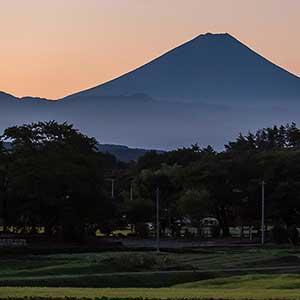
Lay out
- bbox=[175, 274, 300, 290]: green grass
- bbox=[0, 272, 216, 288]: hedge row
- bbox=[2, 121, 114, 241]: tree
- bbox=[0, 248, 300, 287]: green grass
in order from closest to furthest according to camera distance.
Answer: bbox=[175, 274, 300, 290]: green grass < bbox=[0, 272, 216, 288]: hedge row < bbox=[0, 248, 300, 287]: green grass < bbox=[2, 121, 114, 241]: tree

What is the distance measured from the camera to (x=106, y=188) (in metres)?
76.1

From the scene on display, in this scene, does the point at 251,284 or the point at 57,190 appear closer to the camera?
the point at 251,284

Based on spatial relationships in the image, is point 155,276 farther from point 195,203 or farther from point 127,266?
point 195,203

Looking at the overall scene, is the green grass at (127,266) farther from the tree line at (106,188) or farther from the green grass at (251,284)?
the tree line at (106,188)

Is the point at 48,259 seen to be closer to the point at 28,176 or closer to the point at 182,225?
the point at 28,176

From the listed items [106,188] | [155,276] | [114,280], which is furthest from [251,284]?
[106,188]

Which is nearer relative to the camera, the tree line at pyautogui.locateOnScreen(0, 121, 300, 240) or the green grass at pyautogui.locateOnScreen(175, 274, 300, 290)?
the green grass at pyautogui.locateOnScreen(175, 274, 300, 290)

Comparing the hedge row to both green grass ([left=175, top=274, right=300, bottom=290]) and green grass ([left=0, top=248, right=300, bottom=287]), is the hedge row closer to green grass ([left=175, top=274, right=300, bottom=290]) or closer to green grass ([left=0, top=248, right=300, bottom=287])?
green grass ([left=0, top=248, right=300, bottom=287])

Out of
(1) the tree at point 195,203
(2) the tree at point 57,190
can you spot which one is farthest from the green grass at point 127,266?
(1) the tree at point 195,203

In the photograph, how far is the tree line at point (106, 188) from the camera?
208 ft

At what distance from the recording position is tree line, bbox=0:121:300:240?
2491 inches

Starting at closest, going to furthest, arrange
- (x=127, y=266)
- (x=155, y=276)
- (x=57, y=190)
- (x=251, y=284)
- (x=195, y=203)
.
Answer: (x=251, y=284), (x=155, y=276), (x=127, y=266), (x=57, y=190), (x=195, y=203)

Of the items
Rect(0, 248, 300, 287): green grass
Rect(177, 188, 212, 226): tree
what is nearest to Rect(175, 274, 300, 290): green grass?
Rect(0, 248, 300, 287): green grass

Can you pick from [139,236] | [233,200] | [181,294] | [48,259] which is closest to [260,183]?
[233,200]
